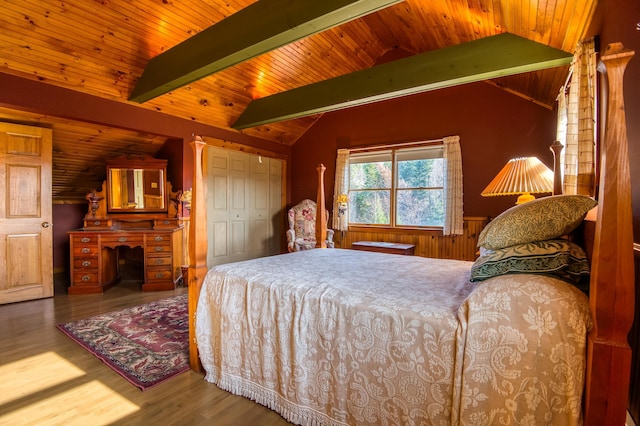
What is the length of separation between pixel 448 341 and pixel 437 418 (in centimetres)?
30

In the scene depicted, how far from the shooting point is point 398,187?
502 centimetres

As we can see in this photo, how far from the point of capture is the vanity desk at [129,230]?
3.87 meters

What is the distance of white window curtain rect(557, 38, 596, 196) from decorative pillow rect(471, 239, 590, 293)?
111 centimetres

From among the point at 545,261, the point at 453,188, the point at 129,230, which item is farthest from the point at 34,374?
the point at 453,188

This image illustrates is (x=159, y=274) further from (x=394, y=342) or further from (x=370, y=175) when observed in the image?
(x=394, y=342)

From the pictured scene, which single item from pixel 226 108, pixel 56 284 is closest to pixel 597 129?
pixel 226 108

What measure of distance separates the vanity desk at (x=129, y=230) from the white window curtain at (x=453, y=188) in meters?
3.88

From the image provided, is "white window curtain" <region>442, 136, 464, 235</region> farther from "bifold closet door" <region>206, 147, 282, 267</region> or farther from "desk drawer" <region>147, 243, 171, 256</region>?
"desk drawer" <region>147, 243, 171, 256</region>

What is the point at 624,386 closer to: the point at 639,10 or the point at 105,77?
the point at 639,10

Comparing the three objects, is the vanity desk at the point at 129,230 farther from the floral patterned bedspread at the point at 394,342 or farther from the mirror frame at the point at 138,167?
the floral patterned bedspread at the point at 394,342

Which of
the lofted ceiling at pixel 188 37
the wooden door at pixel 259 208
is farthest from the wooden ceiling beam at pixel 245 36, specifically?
the wooden door at pixel 259 208

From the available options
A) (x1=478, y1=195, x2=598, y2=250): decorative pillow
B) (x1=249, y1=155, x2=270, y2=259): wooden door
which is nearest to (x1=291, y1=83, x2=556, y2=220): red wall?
(x1=249, y1=155, x2=270, y2=259): wooden door

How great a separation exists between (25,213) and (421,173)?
207 inches

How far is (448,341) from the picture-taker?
1.13 metres
